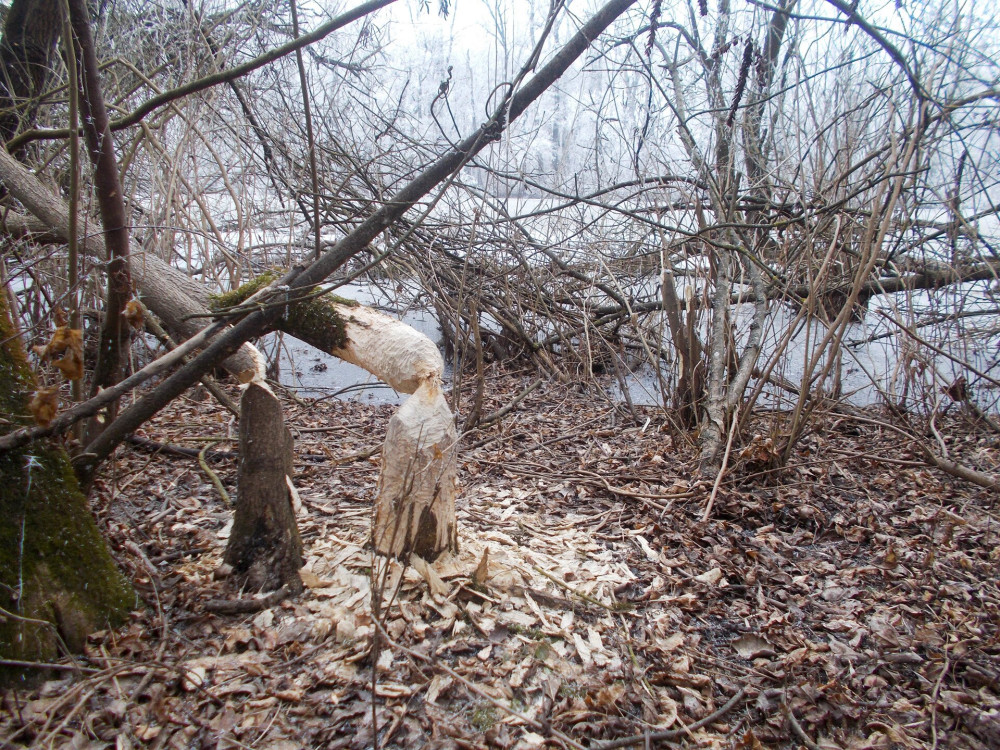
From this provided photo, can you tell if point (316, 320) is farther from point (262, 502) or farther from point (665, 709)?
point (665, 709)

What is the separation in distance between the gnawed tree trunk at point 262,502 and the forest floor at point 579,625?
0.37 ft

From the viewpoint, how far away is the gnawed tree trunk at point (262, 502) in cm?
221

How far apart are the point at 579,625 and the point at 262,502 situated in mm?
1243

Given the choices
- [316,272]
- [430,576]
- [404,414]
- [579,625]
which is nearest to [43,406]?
[316,272]

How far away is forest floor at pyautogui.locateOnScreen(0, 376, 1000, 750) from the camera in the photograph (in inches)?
69.3

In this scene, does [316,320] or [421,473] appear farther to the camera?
[316,320]

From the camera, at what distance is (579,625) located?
223 cm

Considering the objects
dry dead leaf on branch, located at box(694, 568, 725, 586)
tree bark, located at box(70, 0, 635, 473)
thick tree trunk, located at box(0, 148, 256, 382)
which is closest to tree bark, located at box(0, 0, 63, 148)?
thick tree trunk, located at box(0, 148, 256, 382)

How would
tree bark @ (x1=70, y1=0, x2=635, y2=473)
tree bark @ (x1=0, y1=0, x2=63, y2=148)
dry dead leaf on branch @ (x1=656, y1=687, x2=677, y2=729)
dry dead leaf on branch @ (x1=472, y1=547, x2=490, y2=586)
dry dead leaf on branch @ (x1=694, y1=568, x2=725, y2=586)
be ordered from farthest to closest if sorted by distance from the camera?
tree bark @ (x1=0, y1=0, x2=63, y2=148) → dry dead leaf on branch @ (x1=694, y1=568, x2=725, y2=586) → dry dead leaf on branch @ (x1=472, y1=547, x2=490, y2=586) → tree bark @ (x1=70, y1=0, x2=635, y2=473) → dry dead leaf on branch @ (x1=656, y1=687, x2=677, y2=729)

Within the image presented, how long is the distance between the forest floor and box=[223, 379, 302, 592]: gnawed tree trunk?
0.37 ft

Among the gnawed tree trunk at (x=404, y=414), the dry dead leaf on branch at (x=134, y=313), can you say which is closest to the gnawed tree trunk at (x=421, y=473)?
the gnawed tree trunk at (x=404, y=414)

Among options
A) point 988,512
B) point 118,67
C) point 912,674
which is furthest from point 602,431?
point 118,67

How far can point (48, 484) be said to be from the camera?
1.90 metres

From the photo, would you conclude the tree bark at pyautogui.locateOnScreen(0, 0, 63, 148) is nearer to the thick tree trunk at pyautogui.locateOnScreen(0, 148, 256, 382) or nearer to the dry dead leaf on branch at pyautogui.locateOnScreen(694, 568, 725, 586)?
the thick tree trunk at pyautogui.locateOnScreen(0, 148, 256, 382)
